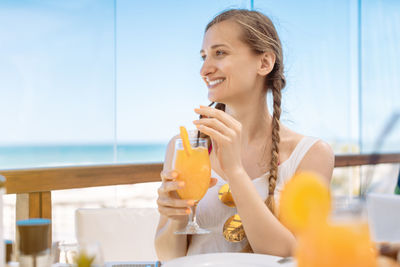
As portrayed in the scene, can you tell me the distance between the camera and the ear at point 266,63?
1.76m

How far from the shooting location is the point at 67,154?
18.6 m

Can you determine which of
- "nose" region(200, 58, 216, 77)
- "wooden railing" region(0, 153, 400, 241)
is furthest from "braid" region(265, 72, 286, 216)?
"wooden railing" region(0, 153, 400, 241)

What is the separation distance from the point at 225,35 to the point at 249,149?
0.49 metres

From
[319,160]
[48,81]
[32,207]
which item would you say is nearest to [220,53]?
[319,160]

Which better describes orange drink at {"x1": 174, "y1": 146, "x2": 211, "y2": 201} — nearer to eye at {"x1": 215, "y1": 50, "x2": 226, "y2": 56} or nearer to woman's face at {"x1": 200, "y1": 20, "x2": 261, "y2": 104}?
woman's face at {"x1": 200, "y1": 20, "x2": 261, "y2": 104}

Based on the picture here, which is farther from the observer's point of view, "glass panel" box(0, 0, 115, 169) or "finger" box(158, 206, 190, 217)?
"glass panel" box(0, 0, 115, 169)

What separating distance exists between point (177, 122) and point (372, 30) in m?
11.6

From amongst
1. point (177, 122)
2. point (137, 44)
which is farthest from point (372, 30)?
point (177, 122)

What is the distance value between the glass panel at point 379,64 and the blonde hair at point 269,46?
4.41 m

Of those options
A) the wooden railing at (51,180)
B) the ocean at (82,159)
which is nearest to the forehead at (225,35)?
the wooden railing at (51,180)

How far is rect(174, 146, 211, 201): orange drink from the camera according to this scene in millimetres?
1342

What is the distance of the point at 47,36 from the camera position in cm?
1609

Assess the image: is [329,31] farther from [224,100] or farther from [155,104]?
[155,104]

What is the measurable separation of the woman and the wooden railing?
0.42m
